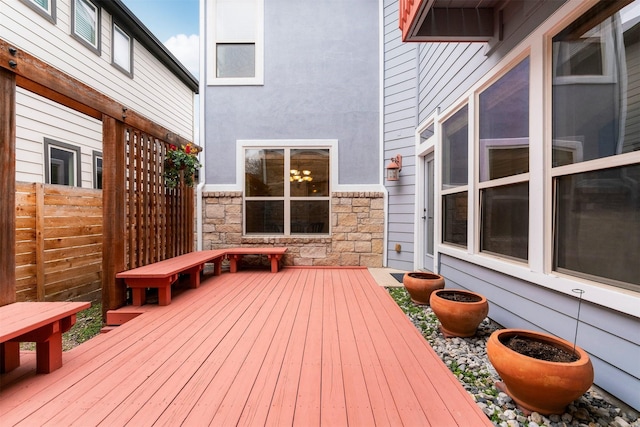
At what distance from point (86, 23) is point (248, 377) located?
6.71 meters

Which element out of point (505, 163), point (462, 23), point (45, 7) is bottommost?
point (505, 163)

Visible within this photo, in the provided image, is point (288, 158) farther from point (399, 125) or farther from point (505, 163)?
point (505, 163)

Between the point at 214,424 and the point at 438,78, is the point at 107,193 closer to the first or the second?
the point at 214,424

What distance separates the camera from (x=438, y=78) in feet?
12.3

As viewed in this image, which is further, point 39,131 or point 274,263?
point 274,263

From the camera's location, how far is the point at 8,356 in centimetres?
173

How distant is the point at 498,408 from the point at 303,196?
412 cm

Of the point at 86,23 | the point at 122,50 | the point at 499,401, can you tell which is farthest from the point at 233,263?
the point at 122,50

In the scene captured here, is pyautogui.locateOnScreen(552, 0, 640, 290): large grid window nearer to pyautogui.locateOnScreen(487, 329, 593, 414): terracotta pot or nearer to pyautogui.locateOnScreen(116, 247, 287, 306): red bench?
pyautogui.locateOnScreen(487, 329, 593, 414): terracotta pot

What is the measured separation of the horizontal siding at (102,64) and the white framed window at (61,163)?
1.29 metres

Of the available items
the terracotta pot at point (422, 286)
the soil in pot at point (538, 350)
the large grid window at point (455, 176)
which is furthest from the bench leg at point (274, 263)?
the soil in pot at point (538, 350)

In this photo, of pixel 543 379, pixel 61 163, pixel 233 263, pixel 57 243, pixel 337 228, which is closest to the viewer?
pixel 543 379

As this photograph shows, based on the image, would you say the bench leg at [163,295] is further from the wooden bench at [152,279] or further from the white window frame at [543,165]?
the white window frame at [543,165]

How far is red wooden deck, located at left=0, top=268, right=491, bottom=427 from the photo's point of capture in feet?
4.54
